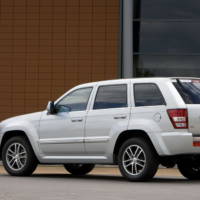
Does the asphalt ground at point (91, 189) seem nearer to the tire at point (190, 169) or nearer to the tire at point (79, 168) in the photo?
the tire at point (190, 169)

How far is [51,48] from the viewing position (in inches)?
1102

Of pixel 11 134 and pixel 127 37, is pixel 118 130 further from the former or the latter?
pixel 127 37

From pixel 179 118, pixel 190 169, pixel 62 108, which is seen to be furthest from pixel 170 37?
pixel 179 118

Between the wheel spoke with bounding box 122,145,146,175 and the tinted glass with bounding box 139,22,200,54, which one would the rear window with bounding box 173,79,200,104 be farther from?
the tinted glass with bounding box 139,22,200,54

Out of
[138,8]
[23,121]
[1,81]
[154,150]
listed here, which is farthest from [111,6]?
[154,150]

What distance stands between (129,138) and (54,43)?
47.7 feet

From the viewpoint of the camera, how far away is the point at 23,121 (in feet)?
50.4

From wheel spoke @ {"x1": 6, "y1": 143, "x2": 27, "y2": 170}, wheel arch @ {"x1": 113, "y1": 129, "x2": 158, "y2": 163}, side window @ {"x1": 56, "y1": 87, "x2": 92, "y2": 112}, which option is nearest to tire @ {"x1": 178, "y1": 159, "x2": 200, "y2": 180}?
wheel arch @ {"x1": 113, "y1": 129, "x2": 158, "y2": 163}

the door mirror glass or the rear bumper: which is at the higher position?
the door mirror glass

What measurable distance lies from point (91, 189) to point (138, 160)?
142 cm

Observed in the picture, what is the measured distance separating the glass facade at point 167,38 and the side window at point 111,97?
12140 mm

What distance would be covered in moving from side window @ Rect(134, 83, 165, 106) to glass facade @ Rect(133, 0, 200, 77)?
12.5m

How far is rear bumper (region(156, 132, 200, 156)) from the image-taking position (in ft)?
43.1

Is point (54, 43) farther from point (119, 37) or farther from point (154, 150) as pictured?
point (154, 150)
